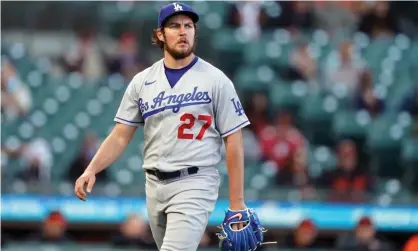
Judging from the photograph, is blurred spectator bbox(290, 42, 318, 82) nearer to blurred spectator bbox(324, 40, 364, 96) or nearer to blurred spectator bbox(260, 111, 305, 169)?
blurred spectator bbox(324, 40, 364, 96)

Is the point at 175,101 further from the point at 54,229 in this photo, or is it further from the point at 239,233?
the point at 54,229

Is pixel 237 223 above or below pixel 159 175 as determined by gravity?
below

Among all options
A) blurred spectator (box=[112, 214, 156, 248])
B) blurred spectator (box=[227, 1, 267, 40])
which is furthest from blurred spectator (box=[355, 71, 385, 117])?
blurred spectator (box=[112, 214, 156, 248])

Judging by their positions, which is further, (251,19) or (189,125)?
(251,19)

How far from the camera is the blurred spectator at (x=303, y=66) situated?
1316cm

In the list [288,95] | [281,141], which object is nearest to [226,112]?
[281,141]

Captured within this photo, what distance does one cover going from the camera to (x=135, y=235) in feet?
32.3

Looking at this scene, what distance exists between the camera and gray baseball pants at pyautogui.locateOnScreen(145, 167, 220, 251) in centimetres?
524

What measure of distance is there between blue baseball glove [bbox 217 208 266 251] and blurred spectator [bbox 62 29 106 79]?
28.3 ft

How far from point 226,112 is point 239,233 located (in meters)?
0.61

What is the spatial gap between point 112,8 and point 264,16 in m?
2.05

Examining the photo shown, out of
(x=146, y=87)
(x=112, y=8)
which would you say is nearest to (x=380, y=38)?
(x=112, y=8)

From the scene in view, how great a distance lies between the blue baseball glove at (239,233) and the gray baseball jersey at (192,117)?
29 centimetres

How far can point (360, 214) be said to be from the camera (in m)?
11.1
